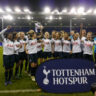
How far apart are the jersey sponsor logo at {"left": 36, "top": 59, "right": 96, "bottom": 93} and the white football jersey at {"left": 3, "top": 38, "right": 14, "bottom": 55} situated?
1412mm

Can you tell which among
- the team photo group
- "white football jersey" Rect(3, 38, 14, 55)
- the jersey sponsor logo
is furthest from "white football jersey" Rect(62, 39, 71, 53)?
"white football jersey" Rect(3, 38, 14, 55)

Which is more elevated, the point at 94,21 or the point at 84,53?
the point at 94,21

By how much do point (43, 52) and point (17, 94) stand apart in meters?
2.55

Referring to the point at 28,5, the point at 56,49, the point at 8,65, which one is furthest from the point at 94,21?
the point at 8,65

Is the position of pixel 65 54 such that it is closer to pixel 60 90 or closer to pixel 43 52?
pixel 43 52

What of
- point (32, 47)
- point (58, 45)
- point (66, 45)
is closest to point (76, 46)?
point (66, 45)

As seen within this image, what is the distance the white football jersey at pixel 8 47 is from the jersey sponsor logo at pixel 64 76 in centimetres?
141

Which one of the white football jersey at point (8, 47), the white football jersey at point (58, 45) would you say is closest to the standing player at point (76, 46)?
the white football jersey at point (58, 45)

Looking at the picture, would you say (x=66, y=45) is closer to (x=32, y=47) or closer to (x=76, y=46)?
Result: (x=76, y=46)

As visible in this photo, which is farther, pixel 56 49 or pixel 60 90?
pixel 56 49

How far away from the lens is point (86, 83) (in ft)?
12.2

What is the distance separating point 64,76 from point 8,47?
2.07 m

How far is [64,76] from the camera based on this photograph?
371 centimetres

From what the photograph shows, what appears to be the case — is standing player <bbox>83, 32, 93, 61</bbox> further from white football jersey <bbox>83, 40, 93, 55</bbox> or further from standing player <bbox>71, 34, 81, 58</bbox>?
standing player <bbox>71, 34, 81, 58</bbox>
